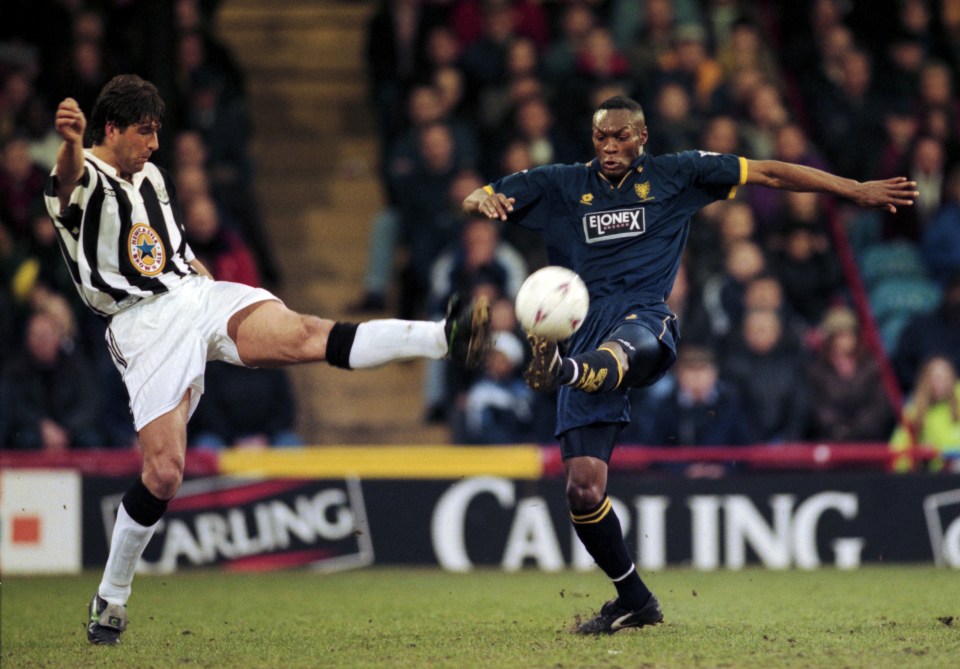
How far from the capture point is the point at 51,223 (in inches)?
419

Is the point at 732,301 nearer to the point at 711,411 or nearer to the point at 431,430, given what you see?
the point at 711,411

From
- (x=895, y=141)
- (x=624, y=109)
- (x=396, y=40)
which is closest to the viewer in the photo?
(x=624, y=109)

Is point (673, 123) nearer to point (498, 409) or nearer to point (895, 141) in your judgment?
point (895, 141)

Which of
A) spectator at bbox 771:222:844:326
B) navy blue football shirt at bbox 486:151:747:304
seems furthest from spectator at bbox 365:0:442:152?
navy blue football shirt at bbox 486:151:747:304

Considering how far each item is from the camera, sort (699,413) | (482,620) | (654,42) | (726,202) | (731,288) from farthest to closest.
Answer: (654,42) → (726,202) → (731,288) → (699,413) → (482,620)

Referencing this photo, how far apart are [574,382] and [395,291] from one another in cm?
695

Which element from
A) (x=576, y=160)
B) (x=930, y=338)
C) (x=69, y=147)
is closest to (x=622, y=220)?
(x=69, y=147)

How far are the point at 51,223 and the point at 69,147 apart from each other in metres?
4.37

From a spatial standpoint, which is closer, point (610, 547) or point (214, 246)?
point (610, 547)

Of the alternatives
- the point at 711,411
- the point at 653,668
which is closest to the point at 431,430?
the point at 711,411

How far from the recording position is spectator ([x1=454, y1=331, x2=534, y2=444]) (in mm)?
11242

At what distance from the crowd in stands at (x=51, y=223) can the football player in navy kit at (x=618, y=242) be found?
4.84 metres

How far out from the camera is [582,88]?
13125 millimetres

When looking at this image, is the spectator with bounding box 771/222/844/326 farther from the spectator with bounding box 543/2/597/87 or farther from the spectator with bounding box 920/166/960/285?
the spectator with bounding box 543/2/597/87
